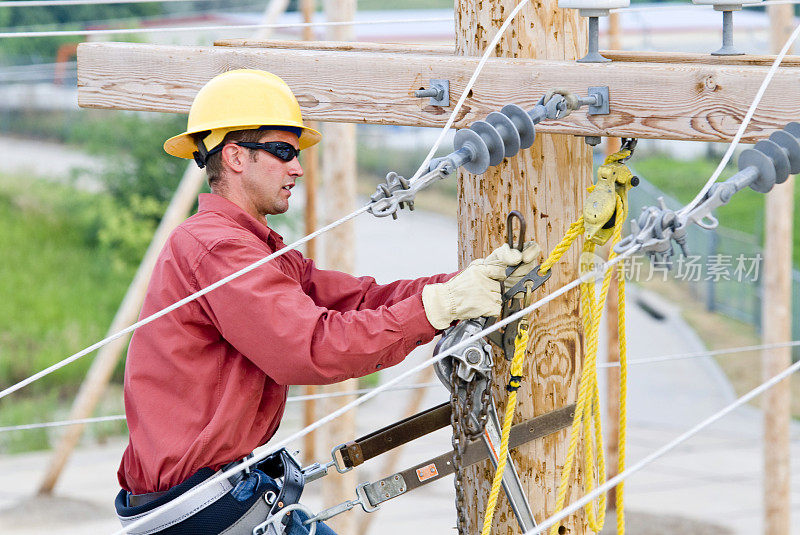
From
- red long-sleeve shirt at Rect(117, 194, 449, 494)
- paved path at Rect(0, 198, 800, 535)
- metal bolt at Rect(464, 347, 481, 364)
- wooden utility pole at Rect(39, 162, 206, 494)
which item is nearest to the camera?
red long-sleeve shirt at Rect(117, 194, 449, 494)

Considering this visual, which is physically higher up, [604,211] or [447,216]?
[604,211]

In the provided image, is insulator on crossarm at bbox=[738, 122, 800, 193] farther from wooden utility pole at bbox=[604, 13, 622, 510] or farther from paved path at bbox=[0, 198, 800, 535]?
paved path at bbox=[0, 198, 800, 535]

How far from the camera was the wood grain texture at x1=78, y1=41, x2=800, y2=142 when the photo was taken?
2.60 meters

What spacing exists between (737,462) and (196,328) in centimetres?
694

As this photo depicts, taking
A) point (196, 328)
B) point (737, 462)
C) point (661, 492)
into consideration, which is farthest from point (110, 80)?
point (737, 462)

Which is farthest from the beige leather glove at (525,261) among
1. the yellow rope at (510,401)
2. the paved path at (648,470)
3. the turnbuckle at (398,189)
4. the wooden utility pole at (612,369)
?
the paved path at (648,470)

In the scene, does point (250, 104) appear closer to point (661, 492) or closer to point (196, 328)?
point (196, 328)

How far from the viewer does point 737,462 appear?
8.76 m

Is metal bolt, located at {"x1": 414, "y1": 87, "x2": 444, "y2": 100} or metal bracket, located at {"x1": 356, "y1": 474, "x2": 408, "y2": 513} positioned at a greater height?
metal bolt, located at {"x1": 414, "y1": 87, "x2": 444, "y2": 100}

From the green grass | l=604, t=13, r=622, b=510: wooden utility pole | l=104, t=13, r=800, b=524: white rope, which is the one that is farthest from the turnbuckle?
the green grass

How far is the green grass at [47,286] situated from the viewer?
11414 mm

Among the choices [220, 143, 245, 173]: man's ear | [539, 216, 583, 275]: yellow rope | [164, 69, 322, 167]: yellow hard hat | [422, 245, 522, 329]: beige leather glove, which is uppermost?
[164, 69, 322, 167]: yellow hard hat

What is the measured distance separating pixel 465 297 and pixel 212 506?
82 cm

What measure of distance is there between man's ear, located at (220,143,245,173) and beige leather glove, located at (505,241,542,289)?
70 centimetres
